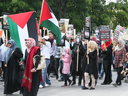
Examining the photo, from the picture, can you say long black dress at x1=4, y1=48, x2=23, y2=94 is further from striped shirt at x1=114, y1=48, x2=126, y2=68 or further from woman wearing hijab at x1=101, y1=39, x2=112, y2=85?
striped shirt at x1=114, y1=48, x2=126, y2=68

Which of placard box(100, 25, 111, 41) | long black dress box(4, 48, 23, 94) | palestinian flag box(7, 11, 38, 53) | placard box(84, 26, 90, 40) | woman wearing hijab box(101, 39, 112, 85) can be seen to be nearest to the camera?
long black dress box(4, 48, 23, 94)

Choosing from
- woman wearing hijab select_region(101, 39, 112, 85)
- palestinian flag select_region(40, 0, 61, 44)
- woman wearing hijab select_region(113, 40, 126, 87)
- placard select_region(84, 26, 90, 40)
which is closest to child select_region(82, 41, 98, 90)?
placard select_region(84, 26, 90, 40)

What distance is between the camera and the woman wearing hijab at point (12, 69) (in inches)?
386

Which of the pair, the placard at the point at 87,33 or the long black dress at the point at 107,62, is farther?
the long black dress at the point at 107,62

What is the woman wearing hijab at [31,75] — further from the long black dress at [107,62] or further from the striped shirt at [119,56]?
the long black dress at [107,62]

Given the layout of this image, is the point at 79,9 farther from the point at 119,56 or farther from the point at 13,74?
the point at 13,74

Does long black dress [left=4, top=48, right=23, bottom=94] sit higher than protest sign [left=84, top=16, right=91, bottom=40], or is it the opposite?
protest sign [left=84, top=16, right=91, bottom=40]

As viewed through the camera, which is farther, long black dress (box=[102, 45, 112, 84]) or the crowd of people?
long black dress (box=[102, 45, 112, 84])

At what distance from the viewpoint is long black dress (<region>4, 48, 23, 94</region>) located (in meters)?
9.76

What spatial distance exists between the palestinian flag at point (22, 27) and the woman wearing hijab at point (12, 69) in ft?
0.79

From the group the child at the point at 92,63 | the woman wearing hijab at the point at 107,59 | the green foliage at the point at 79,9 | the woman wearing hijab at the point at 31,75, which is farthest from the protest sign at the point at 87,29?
the green foliage at the point at 79,9

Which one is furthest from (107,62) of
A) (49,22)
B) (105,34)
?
(49,22)

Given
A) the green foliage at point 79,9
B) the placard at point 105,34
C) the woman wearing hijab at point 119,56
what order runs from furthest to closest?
1. the green foliage at point 79,9
2. the placard at point 105,34
3. the woman wearing hijab at point 119,56

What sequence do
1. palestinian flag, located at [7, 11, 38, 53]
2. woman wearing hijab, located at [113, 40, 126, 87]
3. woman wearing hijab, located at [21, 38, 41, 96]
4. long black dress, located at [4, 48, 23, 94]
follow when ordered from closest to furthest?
1. woman wearing hijab, located at [21, 38, 41, 96]
2. long black dress, located at [4, 48, 23, 94]
3. palestinian flag, located at [7, 11, 38, 53]
4. woman wearing hijab, located at [113, 40, 126, 87]
